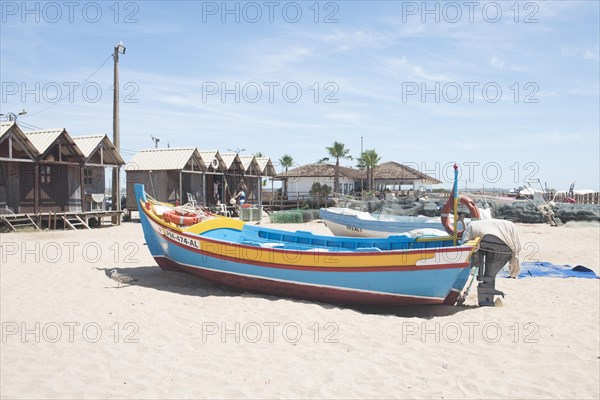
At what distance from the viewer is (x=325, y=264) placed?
342 inches

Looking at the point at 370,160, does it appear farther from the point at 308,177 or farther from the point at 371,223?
the point at 371,223

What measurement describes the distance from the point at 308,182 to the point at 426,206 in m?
16.7

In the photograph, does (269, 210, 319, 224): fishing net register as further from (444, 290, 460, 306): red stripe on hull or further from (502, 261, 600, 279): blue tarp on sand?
(444, 290, 460, 306): red stripe on hull

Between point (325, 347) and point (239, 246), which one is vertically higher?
point (239, 246)

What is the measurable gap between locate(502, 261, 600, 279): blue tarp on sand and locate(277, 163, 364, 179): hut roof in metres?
28.9

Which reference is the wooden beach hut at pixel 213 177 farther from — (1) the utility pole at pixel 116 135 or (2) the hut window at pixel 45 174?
(2) the hut window at pixel 45 174

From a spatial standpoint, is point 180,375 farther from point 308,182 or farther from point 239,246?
point 308,182

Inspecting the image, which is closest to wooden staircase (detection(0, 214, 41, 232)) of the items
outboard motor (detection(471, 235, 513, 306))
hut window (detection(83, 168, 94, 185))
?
hut window (detection(83, 168, 94, 185))

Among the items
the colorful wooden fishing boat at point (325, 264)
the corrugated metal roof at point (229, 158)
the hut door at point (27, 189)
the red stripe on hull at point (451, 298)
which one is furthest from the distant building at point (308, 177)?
the red stripe on hull at point (451, 298)

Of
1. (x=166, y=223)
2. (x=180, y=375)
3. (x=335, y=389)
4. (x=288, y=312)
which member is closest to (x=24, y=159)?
(x=166, y=223)

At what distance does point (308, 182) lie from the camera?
139 ft

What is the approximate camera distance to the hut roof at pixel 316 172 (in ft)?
136

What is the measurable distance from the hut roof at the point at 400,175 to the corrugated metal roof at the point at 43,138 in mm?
29461

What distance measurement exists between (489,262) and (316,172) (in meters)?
33.5
